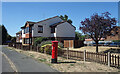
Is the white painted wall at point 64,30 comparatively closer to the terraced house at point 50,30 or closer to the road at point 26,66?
the terraced house at point 50,30

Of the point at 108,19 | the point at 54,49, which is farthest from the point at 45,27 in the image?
the point at 54,49

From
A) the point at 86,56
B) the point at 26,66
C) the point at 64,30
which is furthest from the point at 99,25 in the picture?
the point at 64,30

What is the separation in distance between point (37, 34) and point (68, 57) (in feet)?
65.1

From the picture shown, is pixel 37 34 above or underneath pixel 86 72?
above

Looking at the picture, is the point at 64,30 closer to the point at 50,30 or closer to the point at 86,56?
the point at 50,30

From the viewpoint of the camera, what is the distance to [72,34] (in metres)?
33.7

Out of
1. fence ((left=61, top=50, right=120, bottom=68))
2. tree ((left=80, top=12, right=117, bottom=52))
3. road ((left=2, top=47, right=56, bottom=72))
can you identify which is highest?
tree ((left=80, top=12, right=117, bottom=52))

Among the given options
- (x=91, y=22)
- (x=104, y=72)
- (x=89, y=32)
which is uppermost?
(x=91, y=22)

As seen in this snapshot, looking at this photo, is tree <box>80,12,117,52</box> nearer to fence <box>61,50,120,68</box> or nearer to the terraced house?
fence <box>61,50,120,68</box>

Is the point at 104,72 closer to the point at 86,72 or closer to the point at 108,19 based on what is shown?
the point at 86,72

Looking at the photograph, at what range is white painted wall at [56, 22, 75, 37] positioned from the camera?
100ft

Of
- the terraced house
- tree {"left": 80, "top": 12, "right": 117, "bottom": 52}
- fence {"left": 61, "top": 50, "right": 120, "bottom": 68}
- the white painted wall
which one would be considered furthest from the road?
the white painted wall

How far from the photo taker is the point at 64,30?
31.9 metres

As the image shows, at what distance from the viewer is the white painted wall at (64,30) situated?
30.6 metres
